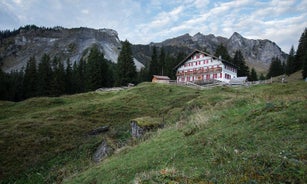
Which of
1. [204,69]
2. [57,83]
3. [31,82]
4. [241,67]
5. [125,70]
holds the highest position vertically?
[241,67]

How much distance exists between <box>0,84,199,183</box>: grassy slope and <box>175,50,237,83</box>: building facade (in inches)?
1058

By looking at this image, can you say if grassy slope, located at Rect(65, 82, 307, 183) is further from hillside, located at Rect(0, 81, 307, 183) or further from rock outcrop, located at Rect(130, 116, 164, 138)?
rock outcrop, located at Rect(130, 116, 164, 138)

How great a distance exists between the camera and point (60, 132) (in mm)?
28297

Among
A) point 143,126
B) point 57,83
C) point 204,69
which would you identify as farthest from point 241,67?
point 143,126

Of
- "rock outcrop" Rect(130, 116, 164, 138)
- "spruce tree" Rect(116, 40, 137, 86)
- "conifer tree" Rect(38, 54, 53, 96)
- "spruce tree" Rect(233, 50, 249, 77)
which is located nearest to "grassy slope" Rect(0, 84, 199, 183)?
"rock outcrop" Rect(130, 116, 164, 138)

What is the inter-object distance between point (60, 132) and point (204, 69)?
54.5 m

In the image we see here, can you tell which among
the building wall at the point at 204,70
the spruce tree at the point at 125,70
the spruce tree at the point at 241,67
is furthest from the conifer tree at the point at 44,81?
the spruce tree at the point at 241,67

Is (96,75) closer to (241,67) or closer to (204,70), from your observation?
(204,70)

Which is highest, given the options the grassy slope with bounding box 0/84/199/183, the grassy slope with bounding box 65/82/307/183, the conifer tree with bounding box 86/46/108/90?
the conifer tree with bounding box 86/46/108/90

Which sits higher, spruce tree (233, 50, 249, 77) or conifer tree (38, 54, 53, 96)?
spruce tree (233, 50, 249, 77)

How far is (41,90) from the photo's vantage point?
65625 millimetres

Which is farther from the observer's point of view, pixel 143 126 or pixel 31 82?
pixel 31 82

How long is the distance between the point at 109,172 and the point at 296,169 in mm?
8451

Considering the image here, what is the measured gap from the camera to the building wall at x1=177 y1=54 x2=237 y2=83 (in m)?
68.3
